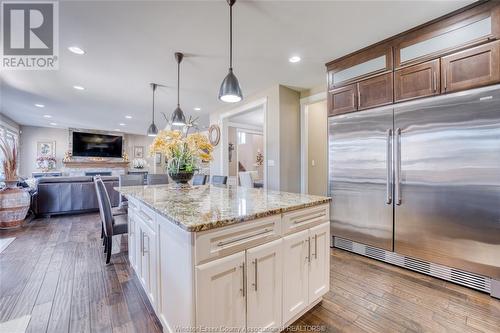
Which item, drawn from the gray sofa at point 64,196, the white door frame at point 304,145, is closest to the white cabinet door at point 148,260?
the white door frame at point 304,145

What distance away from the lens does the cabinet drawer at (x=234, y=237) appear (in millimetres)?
1081

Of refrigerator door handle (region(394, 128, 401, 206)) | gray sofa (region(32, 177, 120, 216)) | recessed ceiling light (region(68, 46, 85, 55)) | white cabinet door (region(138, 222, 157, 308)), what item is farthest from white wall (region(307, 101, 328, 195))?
gray sofa (region(32, 177, 120, 216))

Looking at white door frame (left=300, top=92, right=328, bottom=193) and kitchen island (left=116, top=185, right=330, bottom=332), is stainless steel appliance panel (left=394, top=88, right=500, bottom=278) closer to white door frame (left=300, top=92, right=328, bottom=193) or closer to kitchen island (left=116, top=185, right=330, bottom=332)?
kitchen island (left=116, top=185, right=330, bottom=332)

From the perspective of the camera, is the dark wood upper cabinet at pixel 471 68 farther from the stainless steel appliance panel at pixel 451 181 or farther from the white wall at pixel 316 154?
the white wall at pixel 316 154

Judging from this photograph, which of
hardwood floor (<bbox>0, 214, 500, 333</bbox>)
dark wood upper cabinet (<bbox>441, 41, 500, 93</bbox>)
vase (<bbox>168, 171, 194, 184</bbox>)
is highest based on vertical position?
dark wood upper cabinet (<bbox>441, 41, 500, 93</bbox>)

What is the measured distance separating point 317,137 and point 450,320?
3.47m

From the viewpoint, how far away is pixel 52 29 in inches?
93.2

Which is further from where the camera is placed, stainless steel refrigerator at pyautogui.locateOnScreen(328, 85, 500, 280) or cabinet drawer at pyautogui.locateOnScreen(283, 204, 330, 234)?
stainless steel refrigerator at pyautogui.locateOnScreen(328, 85, 500, 280)

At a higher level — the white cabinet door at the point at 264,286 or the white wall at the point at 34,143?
the white wall at the point at 34,143

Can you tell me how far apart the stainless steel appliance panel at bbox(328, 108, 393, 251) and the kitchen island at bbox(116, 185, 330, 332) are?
122 centimetres

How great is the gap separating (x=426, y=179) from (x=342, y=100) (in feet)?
4.43

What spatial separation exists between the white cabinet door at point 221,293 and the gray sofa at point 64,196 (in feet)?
16.3

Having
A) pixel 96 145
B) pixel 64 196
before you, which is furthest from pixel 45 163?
pixel 64 196

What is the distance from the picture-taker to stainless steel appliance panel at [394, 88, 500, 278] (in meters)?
1.90
